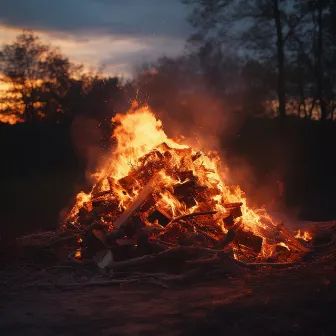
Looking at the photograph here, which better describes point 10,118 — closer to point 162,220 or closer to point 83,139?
point 83,139

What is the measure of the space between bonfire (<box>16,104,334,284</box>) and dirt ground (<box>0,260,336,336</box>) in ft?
1.78

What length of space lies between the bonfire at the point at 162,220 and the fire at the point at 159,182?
0.02m

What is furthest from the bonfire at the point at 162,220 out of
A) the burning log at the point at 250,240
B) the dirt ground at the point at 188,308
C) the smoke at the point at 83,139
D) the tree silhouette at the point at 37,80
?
the tree silhouette at the point at 37,80

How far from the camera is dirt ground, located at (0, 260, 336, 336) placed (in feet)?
14.0

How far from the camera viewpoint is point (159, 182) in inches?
298

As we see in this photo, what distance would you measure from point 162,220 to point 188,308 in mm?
2491

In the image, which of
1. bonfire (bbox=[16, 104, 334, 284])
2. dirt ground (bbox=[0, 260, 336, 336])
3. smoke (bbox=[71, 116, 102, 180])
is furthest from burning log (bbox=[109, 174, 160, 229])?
smoke (bbox=[71, 116, 102, 180])

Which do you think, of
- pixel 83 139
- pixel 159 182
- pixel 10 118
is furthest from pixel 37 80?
pixel 159 182

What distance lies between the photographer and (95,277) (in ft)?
20.0

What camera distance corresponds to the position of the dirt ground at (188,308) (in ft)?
14.0

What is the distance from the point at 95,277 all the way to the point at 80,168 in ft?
65.5

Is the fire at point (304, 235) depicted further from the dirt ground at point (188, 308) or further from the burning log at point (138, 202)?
the burning log at point (138, 202)

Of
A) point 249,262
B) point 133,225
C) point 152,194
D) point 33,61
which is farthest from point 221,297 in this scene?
point 33,61

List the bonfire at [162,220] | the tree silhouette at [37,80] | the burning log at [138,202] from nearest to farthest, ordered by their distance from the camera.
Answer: the bonfire at [162,220], the burning log at [138,202], the tree silhouette at [37,80]
